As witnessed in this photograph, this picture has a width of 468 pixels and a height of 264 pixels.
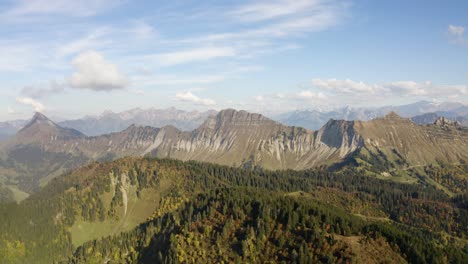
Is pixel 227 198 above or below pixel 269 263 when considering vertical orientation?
above

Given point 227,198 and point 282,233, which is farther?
point 227,198

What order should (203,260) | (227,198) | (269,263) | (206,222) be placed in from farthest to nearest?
1. (227,198)
2. (206,222)
3. (203,260)
4. (269,263)

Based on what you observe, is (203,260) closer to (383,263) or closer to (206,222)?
(206,222)

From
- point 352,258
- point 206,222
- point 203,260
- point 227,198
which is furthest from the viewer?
point 227,198

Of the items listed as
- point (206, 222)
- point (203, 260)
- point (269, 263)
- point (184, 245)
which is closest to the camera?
point (269, 263)

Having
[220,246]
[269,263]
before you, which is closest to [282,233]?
[269,263]

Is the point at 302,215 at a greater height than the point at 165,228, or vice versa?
the point at 302,215

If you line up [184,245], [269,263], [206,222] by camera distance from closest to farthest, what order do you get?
[269,263] → [184,245] → [206,222]

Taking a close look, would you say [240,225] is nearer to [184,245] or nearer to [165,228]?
[184,245]

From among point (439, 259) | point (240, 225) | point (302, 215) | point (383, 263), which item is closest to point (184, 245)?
point (240, 225)
